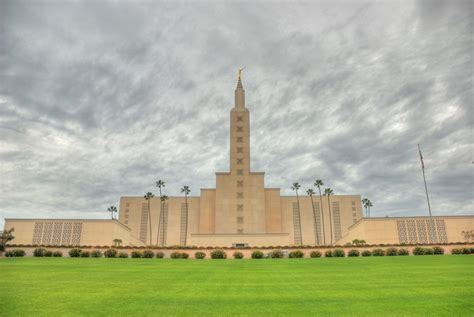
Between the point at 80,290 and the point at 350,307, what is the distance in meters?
10.5

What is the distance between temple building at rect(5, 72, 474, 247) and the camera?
75.5m

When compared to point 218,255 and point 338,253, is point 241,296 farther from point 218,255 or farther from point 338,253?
point 338,253

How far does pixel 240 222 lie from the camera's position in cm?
8694

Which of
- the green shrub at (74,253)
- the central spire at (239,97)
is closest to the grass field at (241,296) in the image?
the green shrub at (74,253)

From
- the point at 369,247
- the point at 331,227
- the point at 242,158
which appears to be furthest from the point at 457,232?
the point at 242,158

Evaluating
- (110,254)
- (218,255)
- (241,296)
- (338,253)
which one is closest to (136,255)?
(110,254)

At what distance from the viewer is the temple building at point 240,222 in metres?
75.5

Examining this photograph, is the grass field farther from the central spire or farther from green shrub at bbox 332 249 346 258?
the central spire

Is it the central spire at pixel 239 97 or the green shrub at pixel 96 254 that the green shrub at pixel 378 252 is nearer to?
the green shrub at pixel 96 254

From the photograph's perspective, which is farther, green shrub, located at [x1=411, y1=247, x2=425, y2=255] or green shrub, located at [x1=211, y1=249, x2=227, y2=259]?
green shrub, located at [x1=211, y1=249, x2=227, y2=259]

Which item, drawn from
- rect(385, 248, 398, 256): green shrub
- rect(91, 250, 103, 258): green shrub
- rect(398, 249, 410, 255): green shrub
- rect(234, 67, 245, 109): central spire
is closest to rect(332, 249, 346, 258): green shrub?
rect(385, 248, 398, 256): green shrub

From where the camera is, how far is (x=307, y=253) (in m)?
49.1

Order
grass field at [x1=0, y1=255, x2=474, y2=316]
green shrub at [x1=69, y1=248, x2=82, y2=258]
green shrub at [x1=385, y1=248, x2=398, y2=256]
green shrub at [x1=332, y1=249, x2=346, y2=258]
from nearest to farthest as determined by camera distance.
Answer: grass field at [x1=0, y1=255, x2=474, y2=316], green shrub at [x1=385, y1=248, x2=398, y2=256], green shrub at [x1=69, y1=248, x2=82, y2=258], green shrub at [x1=332, y1=249, x2=346, y2=258]

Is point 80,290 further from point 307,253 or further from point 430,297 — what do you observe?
point 307,253
